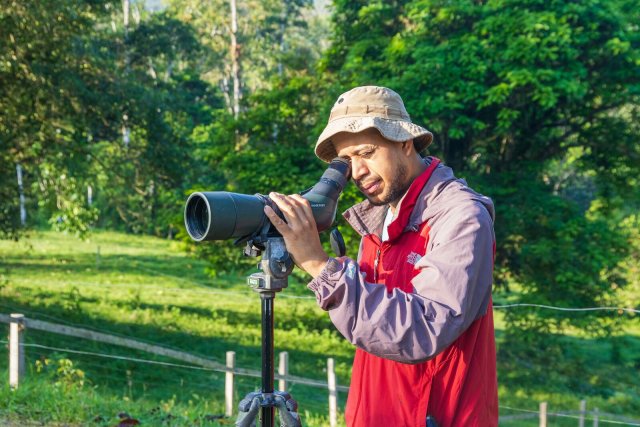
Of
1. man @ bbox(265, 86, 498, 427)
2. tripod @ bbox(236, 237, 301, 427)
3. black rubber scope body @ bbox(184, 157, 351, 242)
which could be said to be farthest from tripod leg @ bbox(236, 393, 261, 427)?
black rubber scope body @ bbox(184, 157, 351, 242)

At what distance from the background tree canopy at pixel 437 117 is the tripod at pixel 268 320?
7.43 metres

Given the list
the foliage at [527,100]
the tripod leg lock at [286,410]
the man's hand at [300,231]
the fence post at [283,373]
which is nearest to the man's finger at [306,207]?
the man's hand at [300,231]

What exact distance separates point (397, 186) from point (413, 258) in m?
0.20

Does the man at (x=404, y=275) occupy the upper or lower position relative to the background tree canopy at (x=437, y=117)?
lower

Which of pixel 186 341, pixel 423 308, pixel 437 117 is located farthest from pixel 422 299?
pixel 186 341

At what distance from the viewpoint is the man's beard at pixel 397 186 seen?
184 centimetres

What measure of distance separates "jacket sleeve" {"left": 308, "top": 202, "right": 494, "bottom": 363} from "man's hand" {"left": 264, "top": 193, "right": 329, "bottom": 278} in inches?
2.8

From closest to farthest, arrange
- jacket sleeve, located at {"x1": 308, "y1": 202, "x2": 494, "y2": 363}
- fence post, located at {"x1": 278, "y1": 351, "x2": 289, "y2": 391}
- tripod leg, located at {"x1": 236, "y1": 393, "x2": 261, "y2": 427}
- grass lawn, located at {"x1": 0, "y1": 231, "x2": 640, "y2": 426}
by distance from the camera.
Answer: jacket sleeve, located at {"x1": 308, "y1": 202, "x2": 494, "y2": 363} < tripod leg, located at {"x1": 236, "y1": 393, "x2": 261, "y2": 427} < grass lawn, located at {"x1": 0, "y1": 231, "x2": 640, "y2": 426} < fence post, located at {"x1": 278, "y1": 351, "x2": 289, "y2": 391}

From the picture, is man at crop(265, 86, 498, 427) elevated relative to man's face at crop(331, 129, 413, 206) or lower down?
lower down

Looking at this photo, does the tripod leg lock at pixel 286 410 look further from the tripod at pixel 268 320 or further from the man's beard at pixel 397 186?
the man's beard at pixel 397 186

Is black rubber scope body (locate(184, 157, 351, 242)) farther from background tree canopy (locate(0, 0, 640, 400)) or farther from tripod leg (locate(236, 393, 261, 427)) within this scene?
background tree canopy (locate(0, 0, 640, 400))

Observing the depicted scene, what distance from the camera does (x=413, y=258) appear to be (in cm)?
175

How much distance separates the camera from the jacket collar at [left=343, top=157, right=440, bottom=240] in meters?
1.78

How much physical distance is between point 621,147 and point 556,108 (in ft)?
3.87
